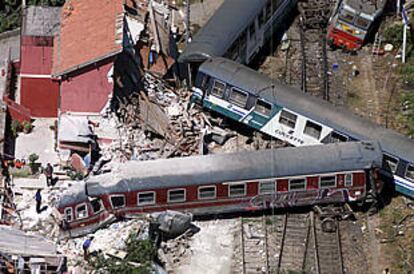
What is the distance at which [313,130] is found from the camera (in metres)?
31.4

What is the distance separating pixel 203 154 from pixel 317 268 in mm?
5469

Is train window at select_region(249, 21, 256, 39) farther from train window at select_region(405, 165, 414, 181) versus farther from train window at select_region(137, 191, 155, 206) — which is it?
train window at select_region(137, 191, 155, 206)

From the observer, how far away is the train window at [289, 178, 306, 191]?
29.2 meters

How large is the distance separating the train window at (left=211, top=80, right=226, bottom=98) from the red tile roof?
3.27 metres

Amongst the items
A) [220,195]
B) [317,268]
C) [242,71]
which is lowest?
[317,268]

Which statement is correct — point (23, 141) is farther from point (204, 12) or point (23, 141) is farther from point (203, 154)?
point (204, 12)

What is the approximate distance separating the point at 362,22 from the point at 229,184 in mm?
10965

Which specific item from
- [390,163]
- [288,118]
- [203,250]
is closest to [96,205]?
[203,250]

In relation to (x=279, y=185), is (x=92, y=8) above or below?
above

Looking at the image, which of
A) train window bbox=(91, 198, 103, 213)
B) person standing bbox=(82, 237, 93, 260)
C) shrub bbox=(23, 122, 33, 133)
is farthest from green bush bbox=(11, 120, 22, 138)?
person standing bbox=(82, 237, 93, 260)

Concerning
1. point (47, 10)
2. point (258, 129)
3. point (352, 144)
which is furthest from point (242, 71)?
point (47, 10)

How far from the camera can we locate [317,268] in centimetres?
2834

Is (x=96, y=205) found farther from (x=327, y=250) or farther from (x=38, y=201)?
(x=327, y=250)

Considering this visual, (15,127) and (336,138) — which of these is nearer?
(336,138)
